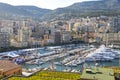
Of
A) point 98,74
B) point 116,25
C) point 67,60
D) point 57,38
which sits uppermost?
point 116,25

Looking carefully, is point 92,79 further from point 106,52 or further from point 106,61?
point 106,52

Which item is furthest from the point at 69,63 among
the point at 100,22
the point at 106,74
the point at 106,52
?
the point at 100,22

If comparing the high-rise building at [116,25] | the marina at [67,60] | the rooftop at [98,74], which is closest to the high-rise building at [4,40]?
the marina at [67,60]

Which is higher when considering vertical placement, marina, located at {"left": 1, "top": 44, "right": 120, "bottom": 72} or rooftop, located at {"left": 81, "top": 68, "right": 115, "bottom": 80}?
rooftop, located at {"left": 81, "top": 68, "right": 115, "bottom": 80}

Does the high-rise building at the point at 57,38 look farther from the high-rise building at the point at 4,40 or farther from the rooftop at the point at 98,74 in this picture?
the rooftop at the point at 98,74

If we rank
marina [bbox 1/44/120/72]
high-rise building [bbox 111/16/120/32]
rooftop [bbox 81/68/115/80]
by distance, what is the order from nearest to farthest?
rooftop [bbox 81/68/115/80] < marina [bbox 1/44/120/72] < high-rise building [bbox 111/16/120/32]

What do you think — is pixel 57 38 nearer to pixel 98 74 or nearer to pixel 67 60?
pixel 67 60

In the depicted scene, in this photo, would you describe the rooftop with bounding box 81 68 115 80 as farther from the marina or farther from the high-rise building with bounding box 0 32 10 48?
the high-rise building with bounding box 0 32 10 48

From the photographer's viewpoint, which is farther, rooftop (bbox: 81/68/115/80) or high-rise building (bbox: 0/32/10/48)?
high-rise building (bbox: 0/32/10/48)

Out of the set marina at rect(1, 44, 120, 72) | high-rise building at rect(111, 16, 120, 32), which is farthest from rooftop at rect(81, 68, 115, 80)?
high-rise building at rect(111, 16, 120, 32)

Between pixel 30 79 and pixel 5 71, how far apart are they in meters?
4.36

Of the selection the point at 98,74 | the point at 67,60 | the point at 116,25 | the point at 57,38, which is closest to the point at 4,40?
the point at 67,60

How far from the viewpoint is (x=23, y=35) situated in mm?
74938

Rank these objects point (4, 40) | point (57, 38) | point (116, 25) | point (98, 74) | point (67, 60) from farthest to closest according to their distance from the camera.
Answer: point (116, 25), point (57, 38), point (4, 40), point (67, 60), point (98, 74)
